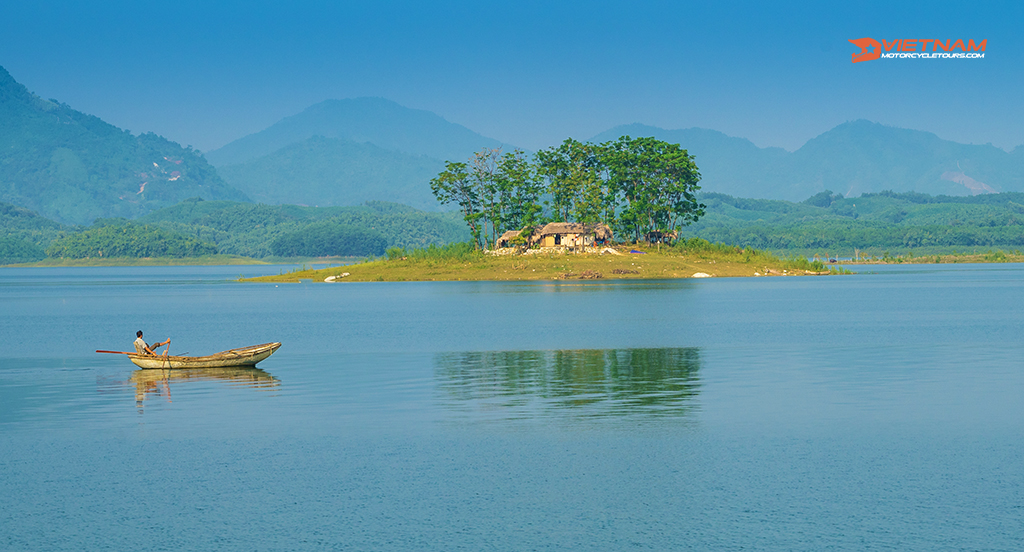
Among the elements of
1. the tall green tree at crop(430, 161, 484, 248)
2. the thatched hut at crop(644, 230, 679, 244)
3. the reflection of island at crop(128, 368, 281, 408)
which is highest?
the tall green tree at crop(430, 161, 484, 248)

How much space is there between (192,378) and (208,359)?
2431mm

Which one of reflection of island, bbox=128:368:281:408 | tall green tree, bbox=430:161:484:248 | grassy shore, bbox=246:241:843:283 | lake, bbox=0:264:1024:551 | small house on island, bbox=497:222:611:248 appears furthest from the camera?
tall green tree, bbox=430:161:484:248

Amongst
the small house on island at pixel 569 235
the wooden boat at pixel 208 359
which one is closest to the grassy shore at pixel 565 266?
the small house on island at pixel 569 235

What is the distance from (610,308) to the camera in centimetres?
8275

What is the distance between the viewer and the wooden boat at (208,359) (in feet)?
144

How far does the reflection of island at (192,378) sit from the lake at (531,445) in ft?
1.00

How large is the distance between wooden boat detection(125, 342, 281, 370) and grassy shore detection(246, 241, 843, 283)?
9772cm

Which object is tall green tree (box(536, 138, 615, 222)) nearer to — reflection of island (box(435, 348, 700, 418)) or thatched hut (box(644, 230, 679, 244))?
thatched hut (box(644, 230, 679, 244))

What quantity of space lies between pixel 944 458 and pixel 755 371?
17754 mm

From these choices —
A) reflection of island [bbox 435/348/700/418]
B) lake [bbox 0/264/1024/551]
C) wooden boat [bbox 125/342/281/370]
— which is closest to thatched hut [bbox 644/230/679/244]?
lake [bbox 0/264/1024/551]

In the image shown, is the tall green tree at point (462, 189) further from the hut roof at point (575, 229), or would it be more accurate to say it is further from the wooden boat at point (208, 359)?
the wooden boat at point (208, 359)

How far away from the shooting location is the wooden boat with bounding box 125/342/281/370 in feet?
144

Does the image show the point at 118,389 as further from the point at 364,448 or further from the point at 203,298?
the point at 203,298

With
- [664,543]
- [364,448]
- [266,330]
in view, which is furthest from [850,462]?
[266,330]
